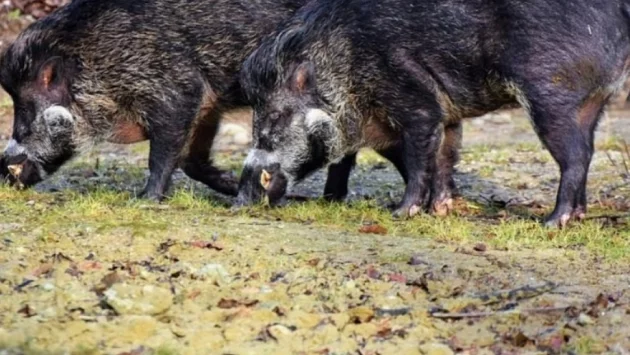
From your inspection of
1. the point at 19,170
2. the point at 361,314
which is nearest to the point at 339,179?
the point at 19,170

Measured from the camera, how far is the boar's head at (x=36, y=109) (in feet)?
29.8

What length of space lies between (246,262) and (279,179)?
2233 mm

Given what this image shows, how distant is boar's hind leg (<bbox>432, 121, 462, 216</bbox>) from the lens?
866 centimetres

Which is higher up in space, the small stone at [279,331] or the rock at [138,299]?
the small stone at [279,331]

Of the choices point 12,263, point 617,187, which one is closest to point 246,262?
point 12,263

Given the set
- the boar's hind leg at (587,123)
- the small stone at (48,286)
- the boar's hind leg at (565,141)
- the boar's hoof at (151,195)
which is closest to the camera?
the small stone at (48,286)

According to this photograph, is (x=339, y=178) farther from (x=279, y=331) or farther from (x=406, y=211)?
(x=279, y=331)

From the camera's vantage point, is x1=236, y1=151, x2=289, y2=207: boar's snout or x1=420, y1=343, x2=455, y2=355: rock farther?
x1=236, y1=151, x2=289, y2=207: boar's snout

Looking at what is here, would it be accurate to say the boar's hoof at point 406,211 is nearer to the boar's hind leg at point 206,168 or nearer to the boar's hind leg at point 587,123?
the boar's hind leg at point 587,123

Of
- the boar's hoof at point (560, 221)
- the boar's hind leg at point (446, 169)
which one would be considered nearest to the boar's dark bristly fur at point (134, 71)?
the boar's hind leg at point (446, 169)

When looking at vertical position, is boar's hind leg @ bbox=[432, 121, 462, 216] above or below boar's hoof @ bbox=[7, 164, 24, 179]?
above

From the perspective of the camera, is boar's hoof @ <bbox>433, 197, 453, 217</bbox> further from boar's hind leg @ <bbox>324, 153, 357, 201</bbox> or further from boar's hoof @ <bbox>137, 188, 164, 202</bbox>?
boar's hoof @ <bbox>137, 188, 164, 202</bbox>

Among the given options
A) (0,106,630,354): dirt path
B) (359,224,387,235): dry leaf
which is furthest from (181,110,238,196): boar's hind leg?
(359,224,387,235): dry leaf

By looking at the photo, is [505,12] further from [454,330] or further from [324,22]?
[454,330]
